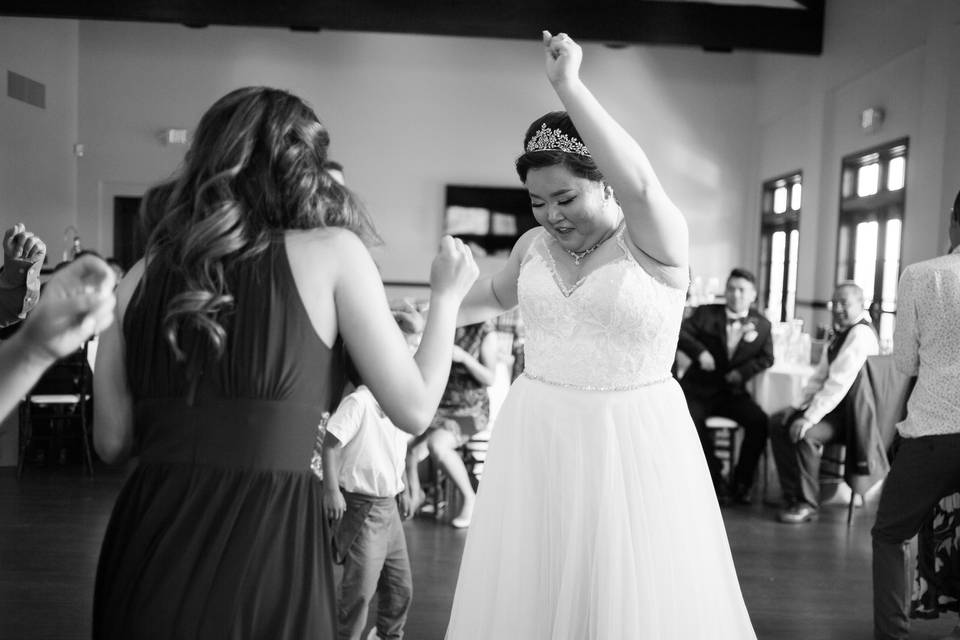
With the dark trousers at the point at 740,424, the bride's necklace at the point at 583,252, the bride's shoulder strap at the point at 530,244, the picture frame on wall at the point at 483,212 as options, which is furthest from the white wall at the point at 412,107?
the bride's necklace at the point at 583,252

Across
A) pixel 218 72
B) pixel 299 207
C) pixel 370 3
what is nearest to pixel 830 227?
pixel 370 3

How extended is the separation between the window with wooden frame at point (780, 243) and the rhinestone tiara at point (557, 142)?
8046 mm

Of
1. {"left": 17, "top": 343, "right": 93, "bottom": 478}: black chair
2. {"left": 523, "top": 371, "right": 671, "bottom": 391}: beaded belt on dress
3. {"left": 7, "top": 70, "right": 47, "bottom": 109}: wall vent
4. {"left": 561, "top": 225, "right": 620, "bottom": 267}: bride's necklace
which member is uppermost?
{"left": 7, "top": 70, "right": 47, "bottom": 109}: wall vent

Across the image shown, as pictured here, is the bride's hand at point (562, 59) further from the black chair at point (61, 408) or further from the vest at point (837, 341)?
the black chair at point (61, 408)

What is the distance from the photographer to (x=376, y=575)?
269 cm

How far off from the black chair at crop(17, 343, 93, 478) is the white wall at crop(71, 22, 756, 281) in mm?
4506

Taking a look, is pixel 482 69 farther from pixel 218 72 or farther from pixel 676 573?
pixel 676 573

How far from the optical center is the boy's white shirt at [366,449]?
273 cm

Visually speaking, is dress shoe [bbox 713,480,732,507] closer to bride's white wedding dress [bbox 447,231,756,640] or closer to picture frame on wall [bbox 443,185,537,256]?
bride's white wedding dress [bbox 447,231,756,640]

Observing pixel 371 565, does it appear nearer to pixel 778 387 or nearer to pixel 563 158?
pixel 563 158

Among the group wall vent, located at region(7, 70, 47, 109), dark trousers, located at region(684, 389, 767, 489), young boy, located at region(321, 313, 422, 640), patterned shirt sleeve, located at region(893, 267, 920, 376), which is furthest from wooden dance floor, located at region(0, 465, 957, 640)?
wall vent, located at region(7, 70, 47, 109)

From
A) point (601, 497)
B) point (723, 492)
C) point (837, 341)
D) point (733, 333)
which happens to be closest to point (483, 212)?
point (733, 333)

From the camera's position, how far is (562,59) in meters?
1.52

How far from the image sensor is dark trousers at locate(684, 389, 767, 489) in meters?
5.70
